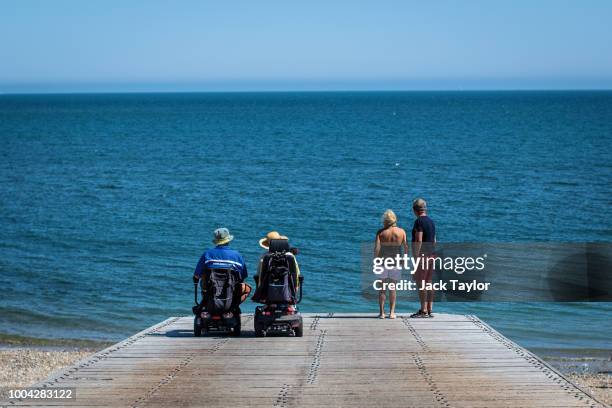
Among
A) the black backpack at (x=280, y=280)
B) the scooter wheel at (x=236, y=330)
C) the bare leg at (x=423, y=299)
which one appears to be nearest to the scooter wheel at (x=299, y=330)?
the black backpack at (x=280, y=280)

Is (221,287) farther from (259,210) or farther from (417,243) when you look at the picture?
(259,210)

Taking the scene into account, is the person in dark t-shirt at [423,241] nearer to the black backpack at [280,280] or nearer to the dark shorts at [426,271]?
the dark shorts at [426,271]

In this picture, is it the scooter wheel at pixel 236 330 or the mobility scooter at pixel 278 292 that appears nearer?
the mobility scooter at pixel 278 292

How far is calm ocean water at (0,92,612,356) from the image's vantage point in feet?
70.4

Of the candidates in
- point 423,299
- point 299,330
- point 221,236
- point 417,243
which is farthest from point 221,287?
point 423,299

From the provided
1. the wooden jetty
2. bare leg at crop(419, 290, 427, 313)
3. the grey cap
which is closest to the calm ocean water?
bare leg at crop(419, 290, 427, 313)

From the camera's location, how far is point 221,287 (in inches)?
458

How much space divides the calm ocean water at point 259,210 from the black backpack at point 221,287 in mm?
8159

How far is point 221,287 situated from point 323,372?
8.17 ft

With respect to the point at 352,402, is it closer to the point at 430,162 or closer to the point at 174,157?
the point at 430,162

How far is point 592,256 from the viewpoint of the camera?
92.0ft

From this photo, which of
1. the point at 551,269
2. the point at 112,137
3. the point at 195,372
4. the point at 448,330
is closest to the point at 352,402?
the point at 195,372

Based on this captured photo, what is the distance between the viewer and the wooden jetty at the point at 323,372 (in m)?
8.34

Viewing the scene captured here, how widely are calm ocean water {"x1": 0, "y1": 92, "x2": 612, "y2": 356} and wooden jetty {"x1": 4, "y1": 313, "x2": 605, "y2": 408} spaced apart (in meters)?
7.39
